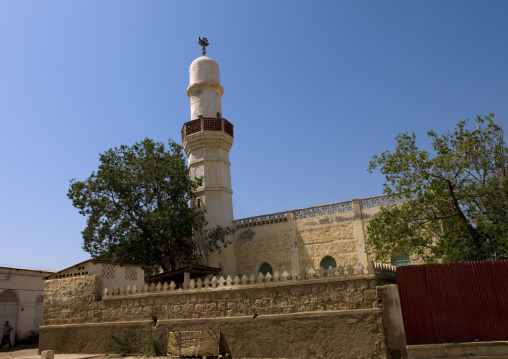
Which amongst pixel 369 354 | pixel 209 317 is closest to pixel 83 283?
pixel 209 317

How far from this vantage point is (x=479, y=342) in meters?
7.53

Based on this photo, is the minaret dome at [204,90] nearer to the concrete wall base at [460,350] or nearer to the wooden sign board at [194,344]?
the wooden sign board at [194,344]

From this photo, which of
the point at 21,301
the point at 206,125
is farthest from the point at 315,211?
the point at 21,301

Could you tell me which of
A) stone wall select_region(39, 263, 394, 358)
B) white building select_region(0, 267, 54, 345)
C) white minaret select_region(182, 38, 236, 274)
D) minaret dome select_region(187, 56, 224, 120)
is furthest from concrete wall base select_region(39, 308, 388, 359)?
minaret dome select_region(187, 56, 224, 120)

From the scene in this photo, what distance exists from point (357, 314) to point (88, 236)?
45.1ft

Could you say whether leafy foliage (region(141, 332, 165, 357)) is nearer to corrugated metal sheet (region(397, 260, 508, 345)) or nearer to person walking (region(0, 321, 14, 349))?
corrugated metal sheet (region(397, 260, 508, 345))

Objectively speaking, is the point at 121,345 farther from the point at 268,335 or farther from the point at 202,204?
the point at 202,204

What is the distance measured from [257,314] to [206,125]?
1345cm

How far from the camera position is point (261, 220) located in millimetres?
21016

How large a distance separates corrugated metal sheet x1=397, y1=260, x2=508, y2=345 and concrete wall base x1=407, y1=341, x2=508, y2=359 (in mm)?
130

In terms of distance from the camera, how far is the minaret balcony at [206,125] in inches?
838

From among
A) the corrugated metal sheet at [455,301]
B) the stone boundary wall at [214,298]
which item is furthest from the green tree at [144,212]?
the corrugated metal sheet at [455,301]

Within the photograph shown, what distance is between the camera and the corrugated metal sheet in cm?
763

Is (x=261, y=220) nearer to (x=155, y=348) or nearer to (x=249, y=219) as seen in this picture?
(x=249, y=219)
